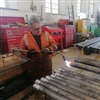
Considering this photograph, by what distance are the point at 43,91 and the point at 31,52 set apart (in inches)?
24.4

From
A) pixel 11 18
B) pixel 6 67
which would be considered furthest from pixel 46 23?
pixel 6 67

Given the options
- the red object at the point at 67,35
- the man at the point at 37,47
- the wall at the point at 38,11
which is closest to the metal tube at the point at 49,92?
the man at the point at 37,47

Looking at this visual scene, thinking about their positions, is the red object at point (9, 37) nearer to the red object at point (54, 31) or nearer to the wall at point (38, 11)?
the wall at point (38, 11)

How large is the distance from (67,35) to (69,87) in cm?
412

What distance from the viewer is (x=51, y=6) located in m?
5.02

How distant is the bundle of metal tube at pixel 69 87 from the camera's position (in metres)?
0.86

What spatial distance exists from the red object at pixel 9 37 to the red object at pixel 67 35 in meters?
2.11

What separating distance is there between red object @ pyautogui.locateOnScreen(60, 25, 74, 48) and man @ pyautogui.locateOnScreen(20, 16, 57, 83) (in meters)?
3.19

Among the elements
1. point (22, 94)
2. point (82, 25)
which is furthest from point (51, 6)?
point (22, 94)

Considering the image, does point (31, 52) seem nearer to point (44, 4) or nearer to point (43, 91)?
point (43, 91)

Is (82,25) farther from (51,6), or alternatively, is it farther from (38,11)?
(38,11)

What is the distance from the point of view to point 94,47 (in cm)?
160

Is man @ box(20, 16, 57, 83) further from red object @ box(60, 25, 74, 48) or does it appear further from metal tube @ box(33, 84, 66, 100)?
red object @ box(60, 25, 74, 48)

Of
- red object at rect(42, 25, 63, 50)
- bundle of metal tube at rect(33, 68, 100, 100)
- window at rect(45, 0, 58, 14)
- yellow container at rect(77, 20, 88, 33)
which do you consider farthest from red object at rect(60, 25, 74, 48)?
bundle of metal tube at rect(33, 68, 100, 100)
